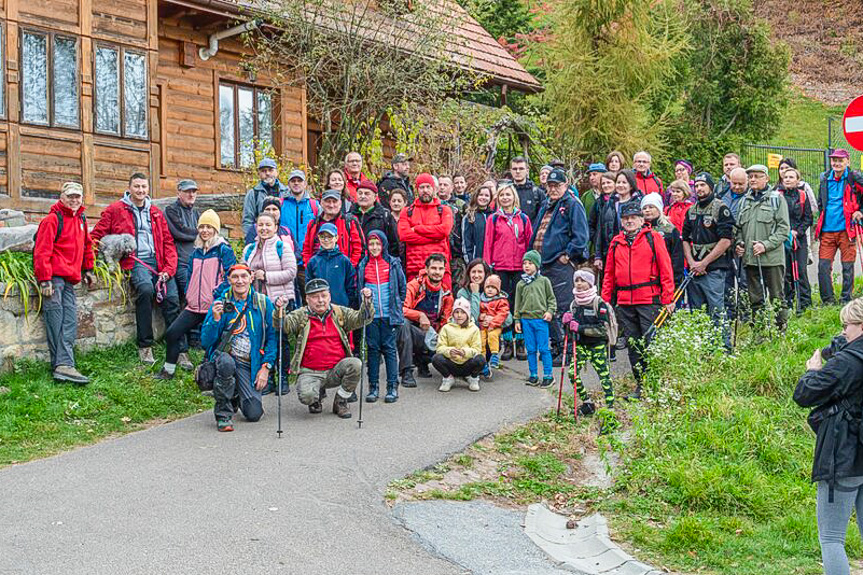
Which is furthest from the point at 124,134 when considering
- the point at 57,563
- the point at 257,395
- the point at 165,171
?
the point at 57,563

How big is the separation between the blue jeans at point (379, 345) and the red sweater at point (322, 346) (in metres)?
0.78

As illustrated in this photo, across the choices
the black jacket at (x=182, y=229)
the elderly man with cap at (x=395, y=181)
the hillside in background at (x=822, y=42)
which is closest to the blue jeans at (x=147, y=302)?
the black jacket at (x=182, y=229)

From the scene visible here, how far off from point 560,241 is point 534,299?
3.71 feet

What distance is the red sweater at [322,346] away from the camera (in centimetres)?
1016

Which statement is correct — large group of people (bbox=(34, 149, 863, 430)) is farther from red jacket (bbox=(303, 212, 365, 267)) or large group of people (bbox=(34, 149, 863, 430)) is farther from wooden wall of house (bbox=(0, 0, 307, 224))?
wooden wall of house (bbox=(0, 0, 307, 224))

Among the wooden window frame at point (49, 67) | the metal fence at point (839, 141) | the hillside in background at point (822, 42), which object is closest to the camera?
the wooden window frame at point (49, 67)

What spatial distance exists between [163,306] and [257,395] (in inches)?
109

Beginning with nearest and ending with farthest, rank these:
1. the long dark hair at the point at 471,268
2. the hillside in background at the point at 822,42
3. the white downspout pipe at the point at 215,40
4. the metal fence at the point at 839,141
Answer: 1. the long dark hair at the point at 471,268
2. the white downspout pipe at the point at 215,40
3. the metal fence at the point at 839,141
4. the hillside in background at the point at 822,42

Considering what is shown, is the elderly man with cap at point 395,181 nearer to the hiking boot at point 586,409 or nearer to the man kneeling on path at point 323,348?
the man kneeling on path at point 323,348

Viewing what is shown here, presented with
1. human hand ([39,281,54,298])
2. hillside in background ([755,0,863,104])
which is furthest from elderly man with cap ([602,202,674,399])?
Result: hillside in background ([755,0,863,104])

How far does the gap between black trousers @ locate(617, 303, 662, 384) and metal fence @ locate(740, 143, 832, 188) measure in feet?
60.5

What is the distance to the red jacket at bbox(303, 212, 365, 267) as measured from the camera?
1154 cm

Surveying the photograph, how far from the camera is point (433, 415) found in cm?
1026

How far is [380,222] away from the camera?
12078 millimetres
